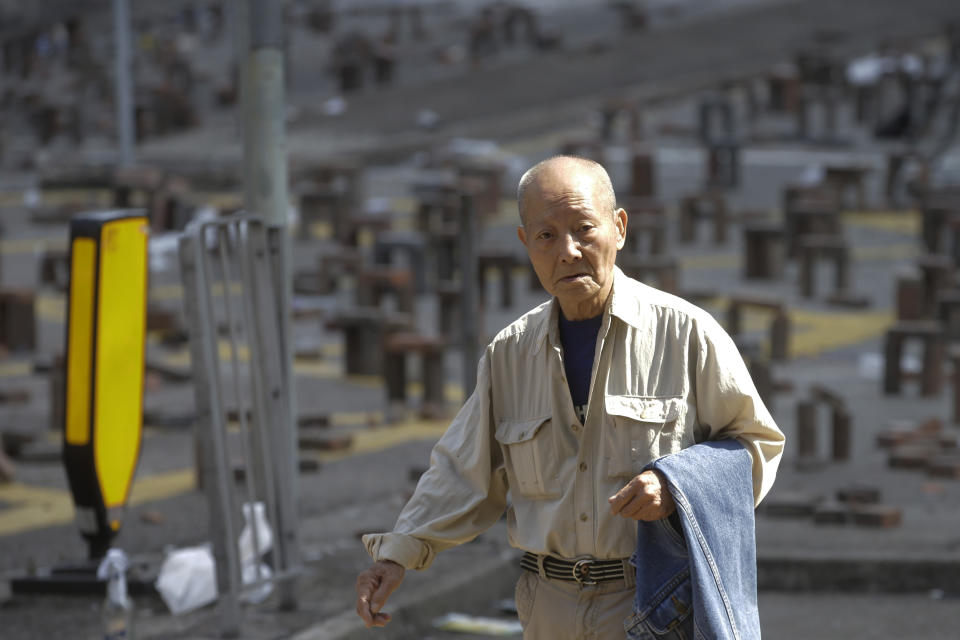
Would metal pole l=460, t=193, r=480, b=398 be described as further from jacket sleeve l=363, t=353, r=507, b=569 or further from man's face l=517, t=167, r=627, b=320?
man's face l=517, t=167, r=627, b=320

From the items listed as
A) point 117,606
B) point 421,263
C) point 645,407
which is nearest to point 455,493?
point 645,407

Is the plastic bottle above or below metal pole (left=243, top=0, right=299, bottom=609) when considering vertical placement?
below

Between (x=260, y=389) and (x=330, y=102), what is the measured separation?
24562mm

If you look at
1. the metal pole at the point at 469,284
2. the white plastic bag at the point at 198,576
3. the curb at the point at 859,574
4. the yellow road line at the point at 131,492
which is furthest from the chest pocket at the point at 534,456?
the yellow road line at the point at 131,492

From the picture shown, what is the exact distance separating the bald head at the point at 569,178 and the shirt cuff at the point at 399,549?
778 mm

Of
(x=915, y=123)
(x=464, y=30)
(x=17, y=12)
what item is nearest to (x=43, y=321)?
(x=915, y=123)

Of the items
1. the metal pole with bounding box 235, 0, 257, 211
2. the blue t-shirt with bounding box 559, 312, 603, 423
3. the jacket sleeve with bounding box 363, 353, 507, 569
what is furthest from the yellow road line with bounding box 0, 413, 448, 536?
the blue t-shirt with bounding box 559, 312, 603, 423

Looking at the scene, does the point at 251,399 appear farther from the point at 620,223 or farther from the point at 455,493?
the point at 620,223

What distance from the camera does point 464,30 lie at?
39.0 m

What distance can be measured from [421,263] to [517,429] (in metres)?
12.5

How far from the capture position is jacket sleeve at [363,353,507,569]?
3.69 m

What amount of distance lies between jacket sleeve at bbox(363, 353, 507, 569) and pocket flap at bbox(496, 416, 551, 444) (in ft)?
0.14

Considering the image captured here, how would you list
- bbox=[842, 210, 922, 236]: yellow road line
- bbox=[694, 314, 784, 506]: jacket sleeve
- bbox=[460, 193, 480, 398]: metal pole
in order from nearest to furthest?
bbox=[694, 314, 784, 506]: jacket sleeve, bbox=[460, 193, 480, 398]: metal pole, bbox=[842, 210, 922, 236]: yellow road line

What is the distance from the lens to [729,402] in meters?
3.50
